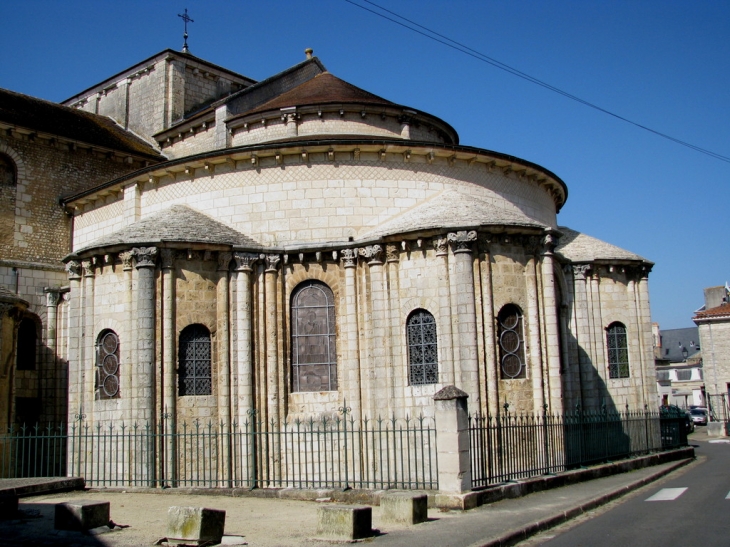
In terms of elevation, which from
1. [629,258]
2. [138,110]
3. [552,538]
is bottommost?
[552,538]

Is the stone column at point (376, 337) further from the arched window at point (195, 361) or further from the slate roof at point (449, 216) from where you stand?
the arched window at point (195, 361)

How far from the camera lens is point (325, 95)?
22859mm

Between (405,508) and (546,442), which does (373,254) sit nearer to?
(546,442)

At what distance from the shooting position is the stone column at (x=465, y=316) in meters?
16.6

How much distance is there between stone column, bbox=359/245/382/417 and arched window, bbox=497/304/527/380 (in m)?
2.72

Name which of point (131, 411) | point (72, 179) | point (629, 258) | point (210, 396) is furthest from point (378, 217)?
point (72, 179)

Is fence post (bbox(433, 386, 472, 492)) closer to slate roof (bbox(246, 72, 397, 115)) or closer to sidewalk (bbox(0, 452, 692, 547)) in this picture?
sidewalk (bbox(0, 452, 692, 547))

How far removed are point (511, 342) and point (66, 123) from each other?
668 inches

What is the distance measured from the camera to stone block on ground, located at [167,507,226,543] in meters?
9.98

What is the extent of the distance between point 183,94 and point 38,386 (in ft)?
42.5

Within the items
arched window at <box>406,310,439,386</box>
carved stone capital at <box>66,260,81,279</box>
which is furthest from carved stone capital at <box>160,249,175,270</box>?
arched window at <box>406,310,439,386</box>

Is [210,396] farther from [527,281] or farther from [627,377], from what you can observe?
[627,377]

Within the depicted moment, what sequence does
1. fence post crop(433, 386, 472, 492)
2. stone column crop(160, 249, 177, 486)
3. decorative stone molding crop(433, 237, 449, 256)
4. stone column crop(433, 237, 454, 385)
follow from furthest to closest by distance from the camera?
decorative stone molding crop(433, 237, 449, 256) < stone column crop(160, 249, 177, 486) < stone column crop(433, 237, 454, 385) < fence post crop(433, 386, 472, 492)

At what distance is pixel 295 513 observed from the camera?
12.7m
